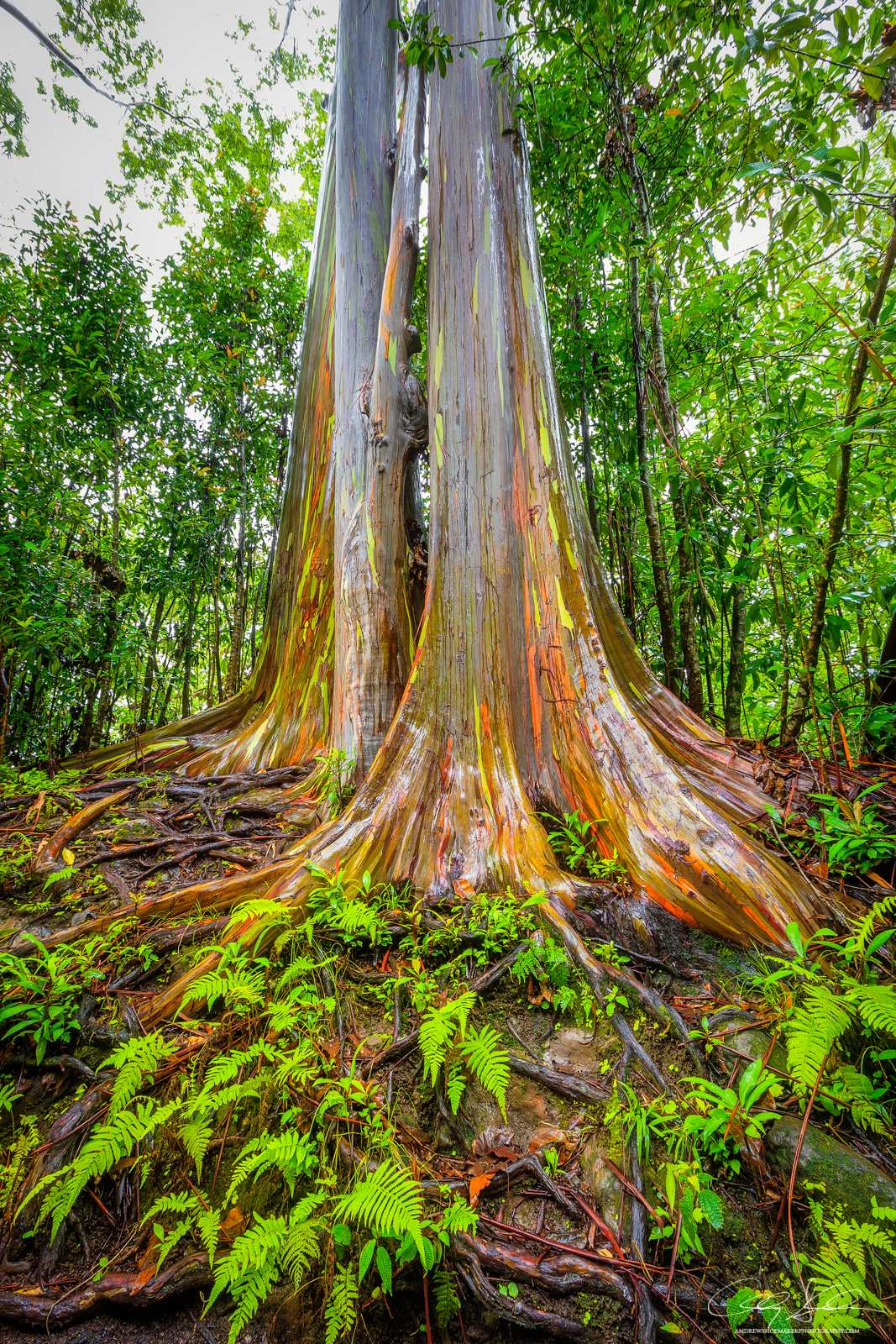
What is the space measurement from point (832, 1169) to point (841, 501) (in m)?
2.21

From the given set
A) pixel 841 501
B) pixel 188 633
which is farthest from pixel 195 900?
pixel 188 633

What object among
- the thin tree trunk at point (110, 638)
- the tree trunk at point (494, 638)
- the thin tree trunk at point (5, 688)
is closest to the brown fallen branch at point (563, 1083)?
the tree trunk at point (494, 638)

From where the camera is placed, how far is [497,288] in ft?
9.65

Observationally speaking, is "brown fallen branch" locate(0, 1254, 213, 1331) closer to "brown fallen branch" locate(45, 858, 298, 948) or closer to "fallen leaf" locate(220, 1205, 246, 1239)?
"fallen leaf" locate(220, 1205, 246, 1239)

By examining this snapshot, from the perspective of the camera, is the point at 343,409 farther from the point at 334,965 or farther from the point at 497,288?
the point at 334,965

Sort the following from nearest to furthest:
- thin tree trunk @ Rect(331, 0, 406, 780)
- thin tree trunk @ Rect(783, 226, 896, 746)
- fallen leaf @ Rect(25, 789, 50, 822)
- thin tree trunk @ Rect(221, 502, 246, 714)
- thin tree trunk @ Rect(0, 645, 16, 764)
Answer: thin tree trunk @ Rect(783, 226, 896, 746) < fallen leaf @ Rect(25, 789, 50, 822) < thin tree trunk @ Rect(331, 0, 406, 780) < thin tree trunk @ Rect(0, 645, 16, 764) < thin tree trunk @ Rect(221, 502, 246, 714)

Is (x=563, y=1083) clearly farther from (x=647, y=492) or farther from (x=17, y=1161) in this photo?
(x=647, y=492)

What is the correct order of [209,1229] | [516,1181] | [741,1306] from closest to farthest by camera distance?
[741,1306] → [209,1229] → [516,1181]

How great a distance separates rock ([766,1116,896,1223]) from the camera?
117cm

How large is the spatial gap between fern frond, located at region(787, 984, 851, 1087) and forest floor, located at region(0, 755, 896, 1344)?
0.01 metres

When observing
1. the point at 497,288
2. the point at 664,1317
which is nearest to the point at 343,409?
the point at 497,288

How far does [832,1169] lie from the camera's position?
1.23 m

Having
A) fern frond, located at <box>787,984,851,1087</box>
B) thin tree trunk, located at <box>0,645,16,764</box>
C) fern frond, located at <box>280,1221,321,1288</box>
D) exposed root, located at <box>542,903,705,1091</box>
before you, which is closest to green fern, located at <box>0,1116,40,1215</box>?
fern frond, located at <box>280,1221,321,1288</box>

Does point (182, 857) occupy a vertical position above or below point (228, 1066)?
above
